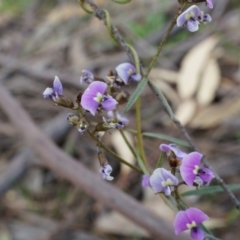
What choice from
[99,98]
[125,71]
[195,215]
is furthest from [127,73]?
[195,215]

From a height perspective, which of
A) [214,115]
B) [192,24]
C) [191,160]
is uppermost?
[192,24]

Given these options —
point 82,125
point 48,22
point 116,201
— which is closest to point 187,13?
point 82,125

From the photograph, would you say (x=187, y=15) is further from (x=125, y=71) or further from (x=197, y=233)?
(x=197, y=233)

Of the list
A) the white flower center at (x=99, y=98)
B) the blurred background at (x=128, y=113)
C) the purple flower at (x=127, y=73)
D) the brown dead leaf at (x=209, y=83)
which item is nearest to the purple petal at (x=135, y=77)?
the purple flower at (x=127, y=73)

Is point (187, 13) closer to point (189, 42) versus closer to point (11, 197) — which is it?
point (11, 197)

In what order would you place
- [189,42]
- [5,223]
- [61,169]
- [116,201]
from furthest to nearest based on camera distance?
[189,42] → [5,223] → [61,169] → [116,201]
